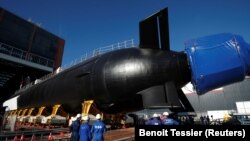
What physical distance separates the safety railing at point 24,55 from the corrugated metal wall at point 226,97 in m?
37.6

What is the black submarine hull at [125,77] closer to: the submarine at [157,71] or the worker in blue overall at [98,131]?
the submarine at [157,71]

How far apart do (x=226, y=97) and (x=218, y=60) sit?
153ft

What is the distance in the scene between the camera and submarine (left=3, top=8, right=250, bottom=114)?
789cm

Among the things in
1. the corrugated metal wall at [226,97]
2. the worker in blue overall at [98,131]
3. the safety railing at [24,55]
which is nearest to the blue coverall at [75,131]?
the worker in blue overall at [98,131]

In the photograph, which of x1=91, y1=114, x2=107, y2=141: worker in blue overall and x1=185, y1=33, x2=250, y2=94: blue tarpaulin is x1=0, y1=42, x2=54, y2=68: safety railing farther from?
x1=185, y1=33, x2=250, y2=94: blue tarpaulin

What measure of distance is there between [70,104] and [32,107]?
8.85 m

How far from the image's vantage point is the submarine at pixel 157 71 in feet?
25.9

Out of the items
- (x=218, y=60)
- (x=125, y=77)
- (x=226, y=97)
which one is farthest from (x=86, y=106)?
(x=226, y=97)

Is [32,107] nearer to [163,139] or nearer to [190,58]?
[190,58]

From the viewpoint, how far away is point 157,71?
32.0 feet

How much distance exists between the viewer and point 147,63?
32.9ft

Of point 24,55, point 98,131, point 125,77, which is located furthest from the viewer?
point 24,55

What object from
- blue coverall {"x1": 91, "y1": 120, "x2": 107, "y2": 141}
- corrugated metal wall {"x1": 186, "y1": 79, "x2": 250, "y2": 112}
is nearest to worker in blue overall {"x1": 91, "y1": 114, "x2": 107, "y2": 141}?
blue coverall {"x1": 91, "y1": 120, "x2": 107, "y2": 141}

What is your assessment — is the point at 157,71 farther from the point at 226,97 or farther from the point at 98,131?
the point at 226,97
